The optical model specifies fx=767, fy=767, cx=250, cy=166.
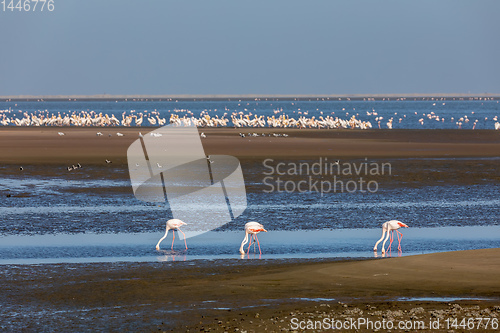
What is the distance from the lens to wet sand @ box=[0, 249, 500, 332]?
7.82 metres

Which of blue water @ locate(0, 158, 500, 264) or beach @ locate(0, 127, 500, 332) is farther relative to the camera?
blue water @ locate(0, 158, 500, 264)

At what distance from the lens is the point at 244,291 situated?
9.05 metres

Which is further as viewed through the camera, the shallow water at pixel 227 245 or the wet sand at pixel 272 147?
the wet sand at pixel 272 147

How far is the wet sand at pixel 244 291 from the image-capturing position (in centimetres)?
782

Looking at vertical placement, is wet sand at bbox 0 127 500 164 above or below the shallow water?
below

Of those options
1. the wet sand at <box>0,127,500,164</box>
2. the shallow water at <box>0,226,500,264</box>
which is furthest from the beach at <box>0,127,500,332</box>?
A: the wet sand at <box>0,127,500,164</box>

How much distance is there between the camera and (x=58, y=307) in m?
8.49

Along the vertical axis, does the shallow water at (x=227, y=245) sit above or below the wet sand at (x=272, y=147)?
above

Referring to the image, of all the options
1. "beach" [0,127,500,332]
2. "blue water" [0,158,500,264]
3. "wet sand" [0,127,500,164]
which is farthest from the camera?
"wet sand" [0,127,500,164]

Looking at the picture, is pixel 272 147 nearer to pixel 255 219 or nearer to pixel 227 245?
pixel 255 219

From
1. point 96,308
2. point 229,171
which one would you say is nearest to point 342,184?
point 229,171

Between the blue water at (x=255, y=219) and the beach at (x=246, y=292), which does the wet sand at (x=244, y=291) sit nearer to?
the beach at (x=246, y=292)

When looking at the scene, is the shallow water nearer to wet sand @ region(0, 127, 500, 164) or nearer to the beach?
the beach

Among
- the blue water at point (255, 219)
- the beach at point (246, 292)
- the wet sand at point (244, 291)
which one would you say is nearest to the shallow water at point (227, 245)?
the blue water at point (255, 219)
